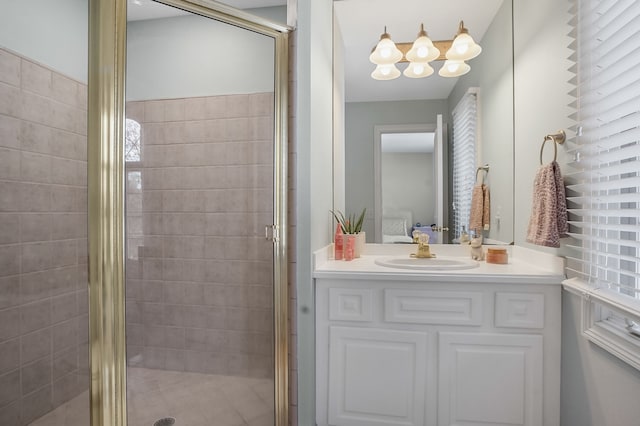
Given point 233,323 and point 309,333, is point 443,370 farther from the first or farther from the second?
point 233,323

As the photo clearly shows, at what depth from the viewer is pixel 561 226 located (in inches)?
57.3

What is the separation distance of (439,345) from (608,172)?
935 mm

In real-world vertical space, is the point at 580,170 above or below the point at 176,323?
above

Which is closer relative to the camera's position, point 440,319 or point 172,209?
point 172,209

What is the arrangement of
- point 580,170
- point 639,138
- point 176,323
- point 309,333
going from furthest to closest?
point 309,333 < point 176,323 < point 580,170 < point 639,138

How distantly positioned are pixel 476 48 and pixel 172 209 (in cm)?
184

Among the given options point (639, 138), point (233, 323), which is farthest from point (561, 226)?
point (233, 323)

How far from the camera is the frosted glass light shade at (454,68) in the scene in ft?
6.86

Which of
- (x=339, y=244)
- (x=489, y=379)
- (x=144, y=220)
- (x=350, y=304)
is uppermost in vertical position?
(x=144, y=220)

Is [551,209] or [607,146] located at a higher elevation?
[607,146]

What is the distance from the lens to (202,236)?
5.21 feet

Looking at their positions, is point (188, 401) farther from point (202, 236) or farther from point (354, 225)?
point (354, 225)

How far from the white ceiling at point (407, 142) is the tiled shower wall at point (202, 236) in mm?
811

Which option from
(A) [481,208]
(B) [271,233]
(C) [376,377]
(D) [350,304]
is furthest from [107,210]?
(A) [481,208]
